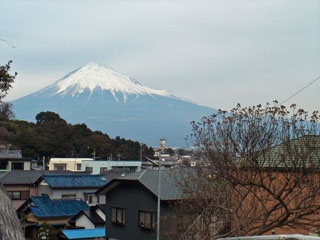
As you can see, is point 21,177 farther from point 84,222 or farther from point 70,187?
point 84,222

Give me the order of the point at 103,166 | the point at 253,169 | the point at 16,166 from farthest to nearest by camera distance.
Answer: the point at 103,166
the point at 16,166
the point at 253,169

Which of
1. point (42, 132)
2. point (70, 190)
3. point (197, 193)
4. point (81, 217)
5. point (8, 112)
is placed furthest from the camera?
point (8, 112)

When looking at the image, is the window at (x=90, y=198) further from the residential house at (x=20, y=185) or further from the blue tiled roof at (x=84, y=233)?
the blue tiled roof at (x=84, y=233)

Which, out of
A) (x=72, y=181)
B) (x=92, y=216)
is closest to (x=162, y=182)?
(x=92, y=216)

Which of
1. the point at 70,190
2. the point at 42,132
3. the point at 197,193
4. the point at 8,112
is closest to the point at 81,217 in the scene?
the point at 70,190

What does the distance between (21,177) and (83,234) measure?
34.0ft

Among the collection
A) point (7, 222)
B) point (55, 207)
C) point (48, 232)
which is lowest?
point (48, 232)

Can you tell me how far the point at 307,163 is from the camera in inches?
435

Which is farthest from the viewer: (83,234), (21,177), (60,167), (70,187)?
(60,167)

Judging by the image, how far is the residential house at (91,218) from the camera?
26.0 meters

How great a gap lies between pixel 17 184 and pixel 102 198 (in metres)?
6.08

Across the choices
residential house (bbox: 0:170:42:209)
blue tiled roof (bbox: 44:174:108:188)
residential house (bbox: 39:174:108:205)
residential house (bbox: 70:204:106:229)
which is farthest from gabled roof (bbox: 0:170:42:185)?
residential house (bbox: 70:204:106:229)

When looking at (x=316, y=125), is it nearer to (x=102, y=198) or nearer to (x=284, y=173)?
(x=284, y=173)

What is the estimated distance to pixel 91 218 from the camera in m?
26.2
